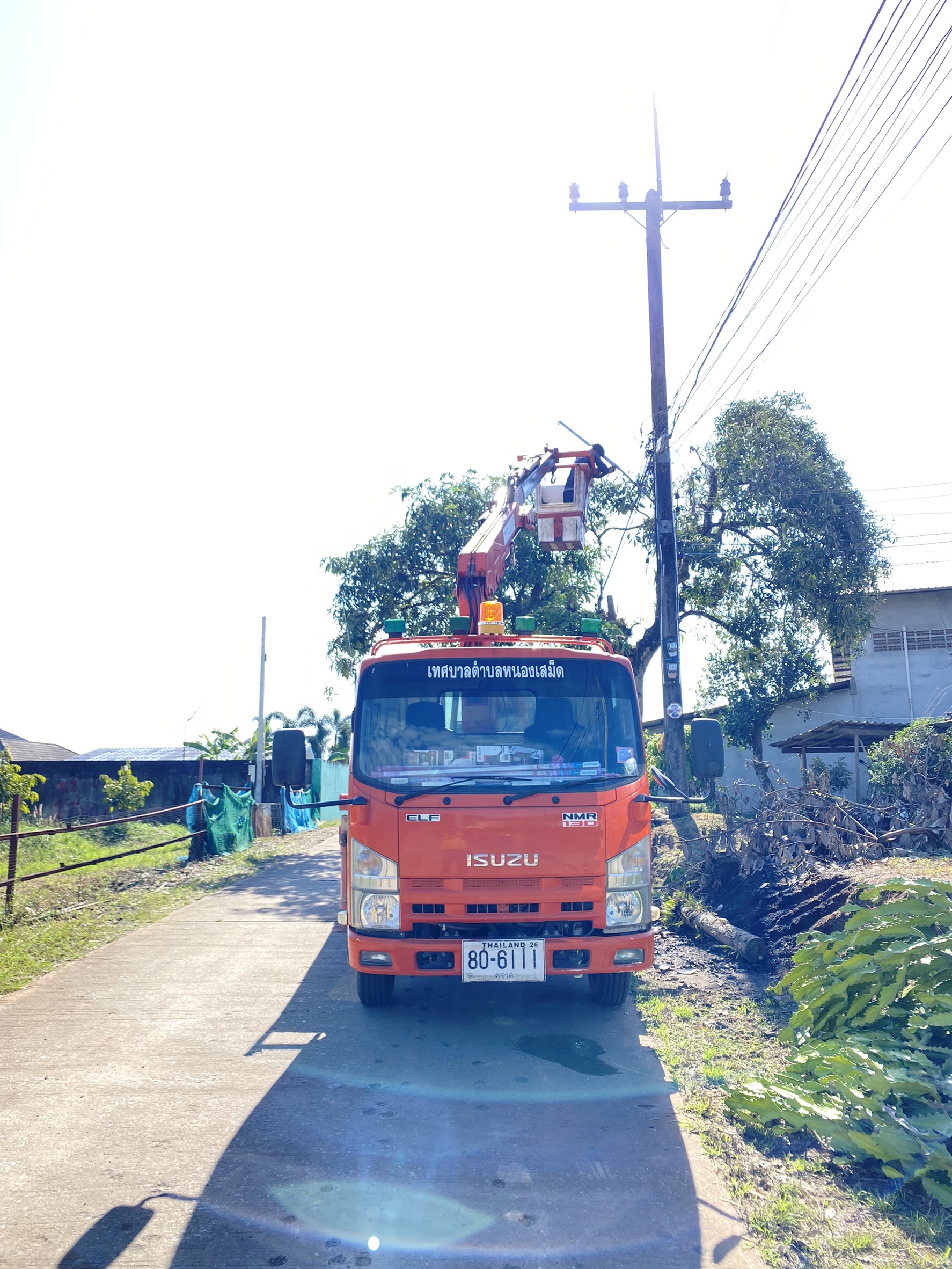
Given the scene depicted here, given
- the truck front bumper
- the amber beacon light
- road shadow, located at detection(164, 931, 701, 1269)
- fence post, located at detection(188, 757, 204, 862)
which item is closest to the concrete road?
road shadow, located at detection(164, 931, 701, 1269)

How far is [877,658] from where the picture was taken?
21312 millimetres

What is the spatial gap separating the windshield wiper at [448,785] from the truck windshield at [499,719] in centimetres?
7

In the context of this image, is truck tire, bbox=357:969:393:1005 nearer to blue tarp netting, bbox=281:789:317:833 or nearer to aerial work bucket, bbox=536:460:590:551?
aerial work bucket, bbox=536:460:590:551

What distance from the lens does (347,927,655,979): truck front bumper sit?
5.51 meters

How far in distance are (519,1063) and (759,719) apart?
1506 cm

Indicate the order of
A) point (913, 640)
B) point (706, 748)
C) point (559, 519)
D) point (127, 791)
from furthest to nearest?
point (127, 791)
point (913, 640)
point (559, 519)
point (706, 748)

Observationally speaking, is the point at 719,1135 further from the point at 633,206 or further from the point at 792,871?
the point at 633,206

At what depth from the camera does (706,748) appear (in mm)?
6227

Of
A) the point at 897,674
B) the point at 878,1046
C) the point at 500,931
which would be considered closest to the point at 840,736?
the point at 897,674

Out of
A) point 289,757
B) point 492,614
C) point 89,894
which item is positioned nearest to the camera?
point 289,757

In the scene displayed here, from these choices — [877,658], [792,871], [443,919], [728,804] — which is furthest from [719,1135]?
[877,658]

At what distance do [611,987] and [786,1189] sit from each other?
2.54 m

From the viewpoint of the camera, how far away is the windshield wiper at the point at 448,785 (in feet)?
18.3

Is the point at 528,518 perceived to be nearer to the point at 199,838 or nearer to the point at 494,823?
the point at 494,823
